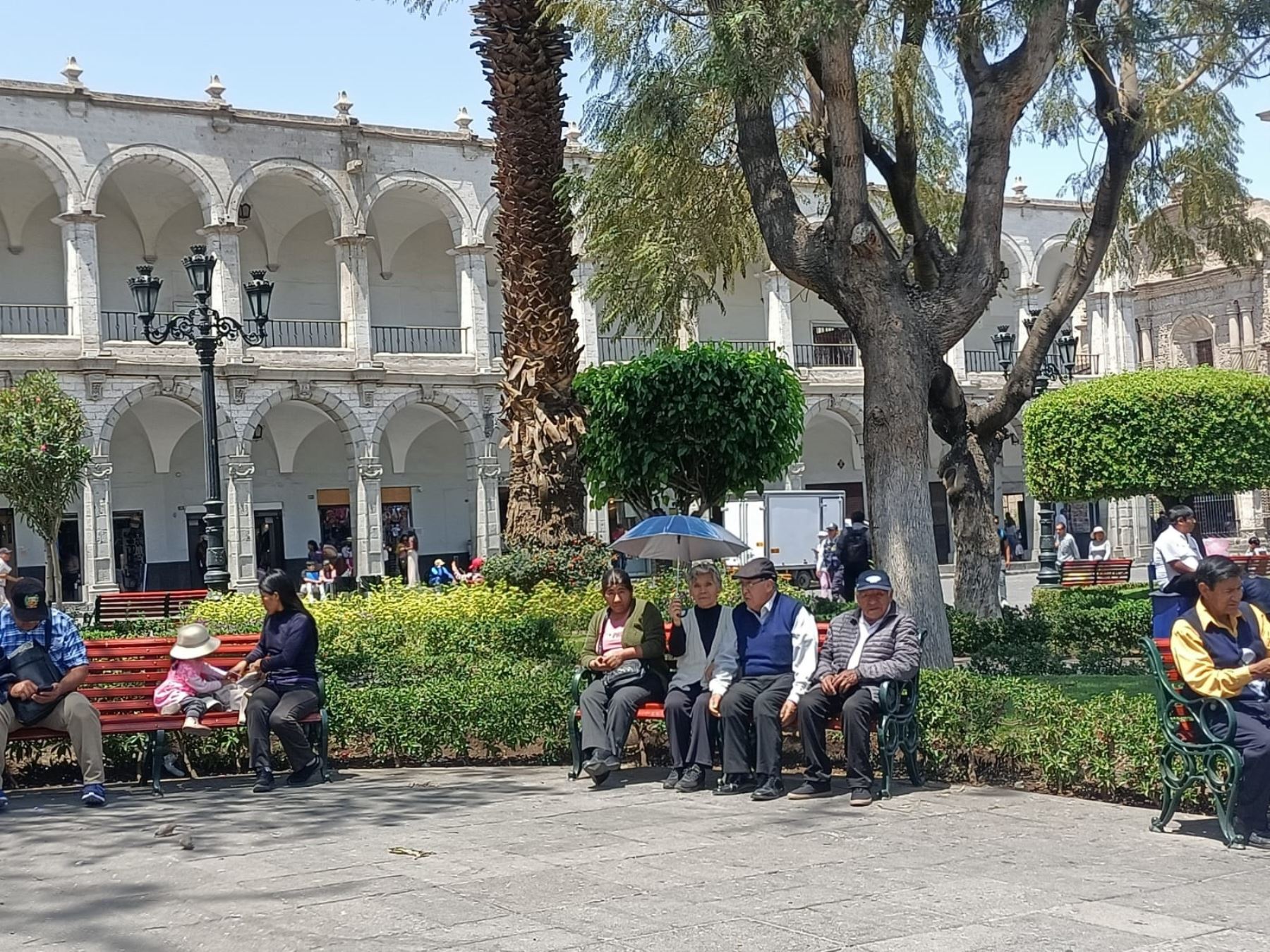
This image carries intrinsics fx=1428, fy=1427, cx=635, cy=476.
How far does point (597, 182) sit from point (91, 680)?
21.6 feet

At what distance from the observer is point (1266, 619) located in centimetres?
615

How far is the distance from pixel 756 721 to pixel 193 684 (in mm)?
3066

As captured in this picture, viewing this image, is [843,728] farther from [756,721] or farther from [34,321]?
[34,321]

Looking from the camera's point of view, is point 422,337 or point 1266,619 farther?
point 422,337

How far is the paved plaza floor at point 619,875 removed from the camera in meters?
4.50

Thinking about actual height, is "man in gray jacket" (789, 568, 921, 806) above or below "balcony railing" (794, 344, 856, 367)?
below

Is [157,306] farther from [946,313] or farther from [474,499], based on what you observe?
[946,313]

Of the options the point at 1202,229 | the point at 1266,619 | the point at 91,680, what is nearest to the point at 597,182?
the point at 1202,229

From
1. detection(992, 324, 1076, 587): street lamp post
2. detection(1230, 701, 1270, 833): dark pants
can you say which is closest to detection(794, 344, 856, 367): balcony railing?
detection(992, 324, 1076, 587): street lamp post

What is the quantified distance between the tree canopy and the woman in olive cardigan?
53.2 ft

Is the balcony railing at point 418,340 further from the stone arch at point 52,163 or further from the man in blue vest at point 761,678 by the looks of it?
the man in blue vest at point 761,678

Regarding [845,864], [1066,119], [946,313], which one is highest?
[1066,119]

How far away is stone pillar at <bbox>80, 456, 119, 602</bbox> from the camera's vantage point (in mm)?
26656

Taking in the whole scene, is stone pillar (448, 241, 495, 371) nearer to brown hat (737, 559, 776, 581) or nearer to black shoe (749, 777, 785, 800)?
brown hat (737, 559, 776, 581)
